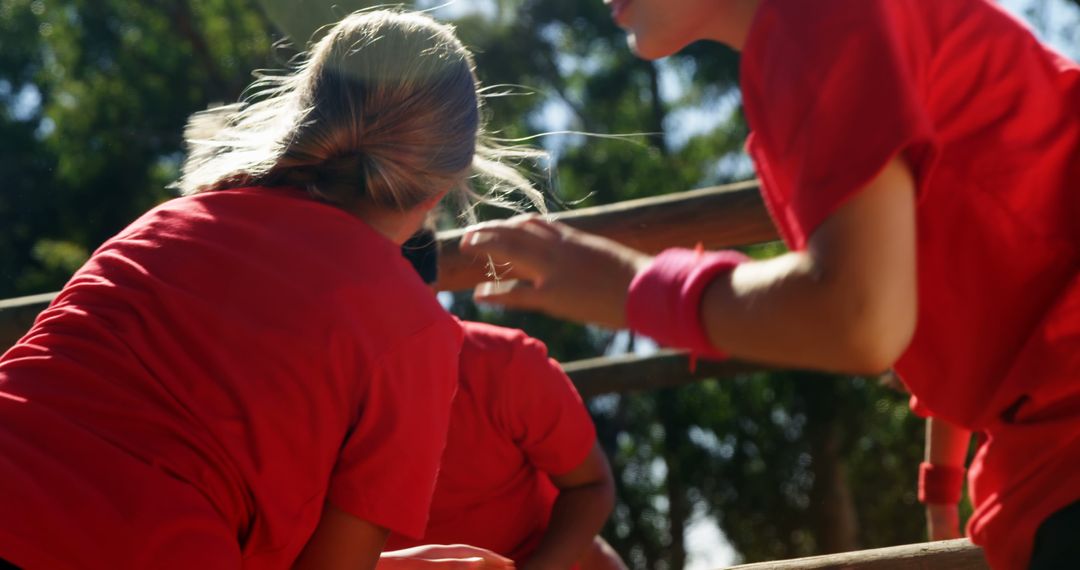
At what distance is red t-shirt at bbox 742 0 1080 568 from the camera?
43.6 inches

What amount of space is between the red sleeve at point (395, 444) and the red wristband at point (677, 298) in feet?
1.49

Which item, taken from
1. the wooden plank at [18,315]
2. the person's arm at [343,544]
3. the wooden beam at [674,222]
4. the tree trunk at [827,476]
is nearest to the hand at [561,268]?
the person's arm at [343,544]

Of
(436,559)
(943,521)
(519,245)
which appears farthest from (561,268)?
(943,521)

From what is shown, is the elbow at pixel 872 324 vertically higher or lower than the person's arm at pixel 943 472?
higher

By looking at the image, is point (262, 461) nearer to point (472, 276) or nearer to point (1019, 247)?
point (1019, 247)

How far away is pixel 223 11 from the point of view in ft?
35.6

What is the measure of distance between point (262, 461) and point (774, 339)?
67 centimetres

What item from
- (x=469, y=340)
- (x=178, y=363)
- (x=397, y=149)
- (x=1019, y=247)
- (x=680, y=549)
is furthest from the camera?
(x=680, y=549)

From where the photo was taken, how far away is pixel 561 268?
3.94 ft

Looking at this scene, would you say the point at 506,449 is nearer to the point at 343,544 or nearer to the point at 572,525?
the point at 572,525

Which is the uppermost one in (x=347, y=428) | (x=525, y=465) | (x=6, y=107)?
(x=347, y=428)

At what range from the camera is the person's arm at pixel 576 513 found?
2480mm

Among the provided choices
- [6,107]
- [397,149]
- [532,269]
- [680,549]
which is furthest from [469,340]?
[6,107]

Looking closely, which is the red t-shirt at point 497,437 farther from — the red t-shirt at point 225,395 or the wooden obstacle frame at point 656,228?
the red t-shirt at point 225,395
